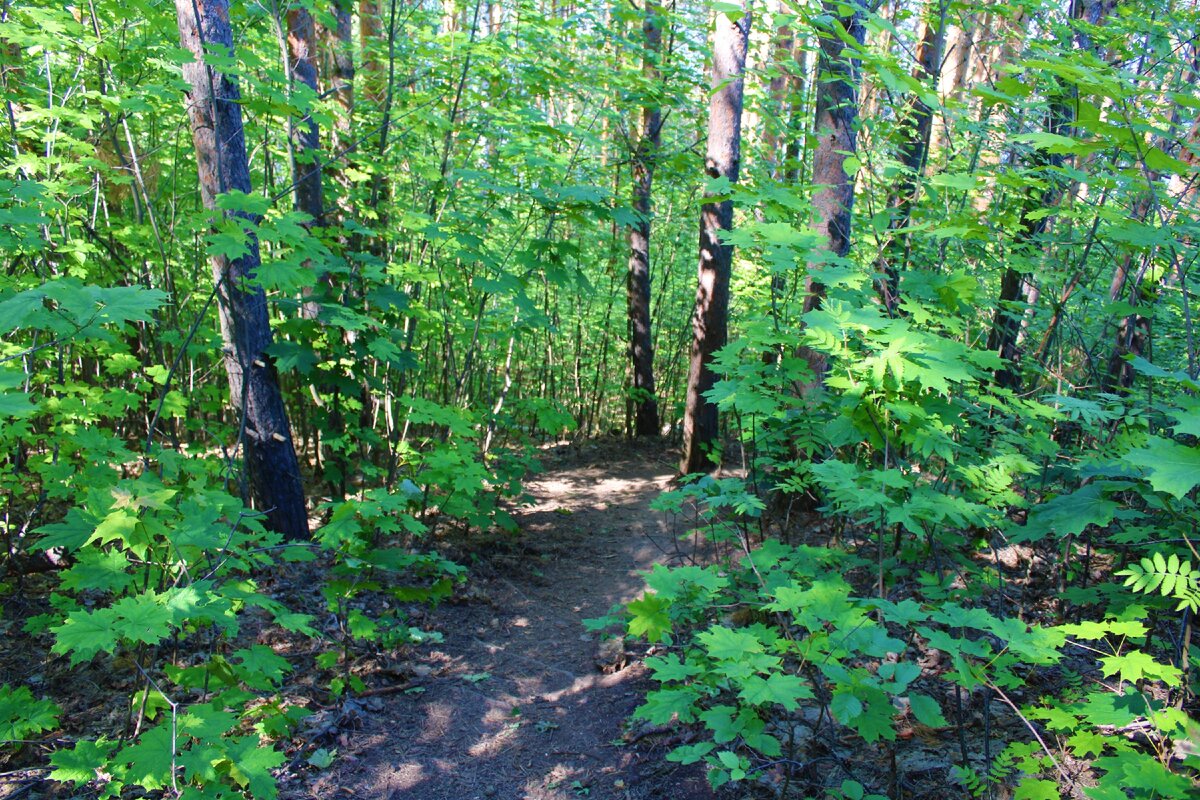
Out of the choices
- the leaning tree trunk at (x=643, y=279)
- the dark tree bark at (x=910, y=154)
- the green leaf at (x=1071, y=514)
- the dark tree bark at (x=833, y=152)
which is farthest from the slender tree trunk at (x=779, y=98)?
the green leaf at (x=1071, y=514)

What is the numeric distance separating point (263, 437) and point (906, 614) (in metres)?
4.44

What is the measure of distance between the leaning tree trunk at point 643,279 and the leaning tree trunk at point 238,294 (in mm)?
4759

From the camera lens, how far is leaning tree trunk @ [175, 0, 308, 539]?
4406mm

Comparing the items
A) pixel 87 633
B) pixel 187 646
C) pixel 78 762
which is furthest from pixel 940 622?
pixel 187 646

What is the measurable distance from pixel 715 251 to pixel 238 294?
446 cm

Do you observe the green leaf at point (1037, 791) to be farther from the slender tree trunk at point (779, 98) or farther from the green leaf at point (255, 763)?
the slender tree trunk at point (779, 98)

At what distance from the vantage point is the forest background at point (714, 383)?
238cm

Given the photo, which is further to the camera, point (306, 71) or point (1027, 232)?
point (306, 71)

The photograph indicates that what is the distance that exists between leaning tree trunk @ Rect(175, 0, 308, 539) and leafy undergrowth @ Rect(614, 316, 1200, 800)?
2948mm

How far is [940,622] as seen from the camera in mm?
2406

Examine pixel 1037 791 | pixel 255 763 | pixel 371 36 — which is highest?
pixel 371 36

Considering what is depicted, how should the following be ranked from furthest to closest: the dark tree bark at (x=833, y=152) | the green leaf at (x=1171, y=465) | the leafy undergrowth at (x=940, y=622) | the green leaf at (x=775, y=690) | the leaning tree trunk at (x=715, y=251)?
the leaning tree trunk at (x=715, y=251)
the dark tree bark at (x=833, y=152)
the leafy undergrowth at (x=940, y=622)
the green leaf at (x=775, y=690)
the green leaf at (x=1171, y=465)

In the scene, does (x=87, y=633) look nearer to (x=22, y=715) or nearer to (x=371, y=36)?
(x=22, y=715)

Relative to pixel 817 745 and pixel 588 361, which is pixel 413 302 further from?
pixel 588 361
